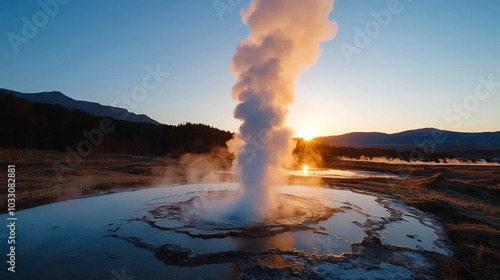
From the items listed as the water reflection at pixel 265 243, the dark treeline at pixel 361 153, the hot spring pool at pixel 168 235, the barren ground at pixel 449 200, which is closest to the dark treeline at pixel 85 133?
the barren ground at pixel 449 200

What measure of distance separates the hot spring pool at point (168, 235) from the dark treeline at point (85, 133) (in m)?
33.9

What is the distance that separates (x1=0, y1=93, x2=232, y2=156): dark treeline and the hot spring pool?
33.9m

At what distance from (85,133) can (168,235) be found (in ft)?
152

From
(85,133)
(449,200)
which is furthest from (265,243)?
(85,133)

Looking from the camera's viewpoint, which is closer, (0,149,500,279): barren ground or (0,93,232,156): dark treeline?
(0,149,500,279): barren ground

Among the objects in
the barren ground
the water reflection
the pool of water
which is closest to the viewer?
the barren ground

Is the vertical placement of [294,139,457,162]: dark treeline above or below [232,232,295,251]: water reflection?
above

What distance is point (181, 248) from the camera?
7.29 m

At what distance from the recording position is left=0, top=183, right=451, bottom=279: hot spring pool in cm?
621

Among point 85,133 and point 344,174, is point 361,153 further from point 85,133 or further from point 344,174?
point 85,133

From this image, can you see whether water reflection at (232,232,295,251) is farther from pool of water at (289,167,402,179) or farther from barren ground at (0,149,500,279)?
pool of water at (289,167,402,179)

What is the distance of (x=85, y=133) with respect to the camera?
4653 centimetres

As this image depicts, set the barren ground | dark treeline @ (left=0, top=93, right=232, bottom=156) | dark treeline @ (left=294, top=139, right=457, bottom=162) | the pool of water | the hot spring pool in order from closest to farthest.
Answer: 1. the hot spring pool
2. the barren ground
3. the pool of water
4. dark treeline @ (left=0, top=93, right=232, bottom=156)
5. dark treeline @ (left=294, top=139, right=457, bottom=162)

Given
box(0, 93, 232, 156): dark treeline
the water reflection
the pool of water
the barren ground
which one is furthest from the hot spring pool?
Result: box(0, 93, 232, 156): dark treeline
